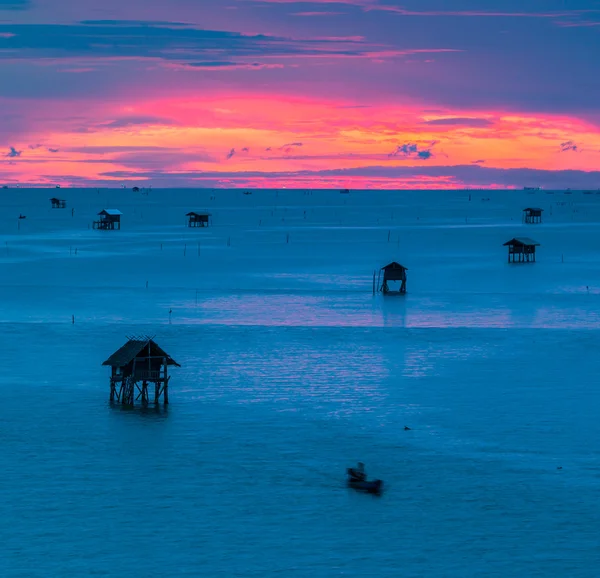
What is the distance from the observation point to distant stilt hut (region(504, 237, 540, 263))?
12546 centimetres

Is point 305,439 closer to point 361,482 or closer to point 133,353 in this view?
point 361,482

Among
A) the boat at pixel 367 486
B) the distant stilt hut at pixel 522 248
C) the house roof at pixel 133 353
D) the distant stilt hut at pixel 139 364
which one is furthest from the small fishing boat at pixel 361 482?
the distant stilt hut at pixel 522 248

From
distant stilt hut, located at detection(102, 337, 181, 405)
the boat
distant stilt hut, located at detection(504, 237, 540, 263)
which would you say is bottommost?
the boat

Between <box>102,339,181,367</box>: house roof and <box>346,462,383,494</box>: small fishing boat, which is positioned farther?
<box>102,339,181,367</box>: house roof

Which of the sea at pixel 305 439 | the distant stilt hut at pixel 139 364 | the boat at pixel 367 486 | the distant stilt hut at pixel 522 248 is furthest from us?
the distant stilt hut at pixel 522 248

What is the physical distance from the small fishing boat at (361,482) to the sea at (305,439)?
1.26 ft

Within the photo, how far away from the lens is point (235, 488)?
38.4 metres

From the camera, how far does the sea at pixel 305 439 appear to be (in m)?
33.4

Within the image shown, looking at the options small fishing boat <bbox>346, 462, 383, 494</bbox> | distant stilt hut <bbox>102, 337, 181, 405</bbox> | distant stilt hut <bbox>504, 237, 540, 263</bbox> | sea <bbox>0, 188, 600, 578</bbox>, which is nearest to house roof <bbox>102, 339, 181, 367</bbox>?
distant stilt hut <bbox>102, 337, 181, 405</bbox>

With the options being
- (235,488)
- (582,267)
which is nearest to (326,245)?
(582,267)

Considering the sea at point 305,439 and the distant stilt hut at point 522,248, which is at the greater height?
the distant stilt hut at point 522,248

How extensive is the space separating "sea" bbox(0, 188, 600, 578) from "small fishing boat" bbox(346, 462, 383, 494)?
0.38 meters

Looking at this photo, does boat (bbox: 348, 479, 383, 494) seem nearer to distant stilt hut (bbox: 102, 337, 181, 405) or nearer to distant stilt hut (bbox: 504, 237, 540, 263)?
distant stilt hut (bbox: 102, 337, 181, 405)

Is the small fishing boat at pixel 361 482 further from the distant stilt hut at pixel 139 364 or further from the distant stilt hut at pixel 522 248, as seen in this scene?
the distant stilt hut at pixel 522 248
